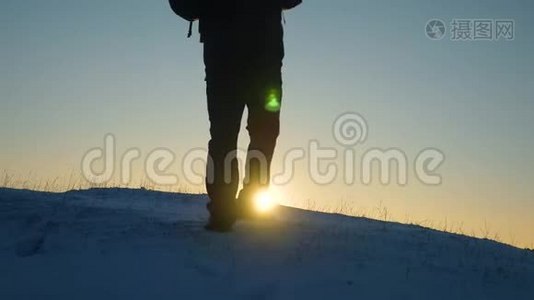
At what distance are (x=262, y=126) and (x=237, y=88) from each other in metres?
0.49

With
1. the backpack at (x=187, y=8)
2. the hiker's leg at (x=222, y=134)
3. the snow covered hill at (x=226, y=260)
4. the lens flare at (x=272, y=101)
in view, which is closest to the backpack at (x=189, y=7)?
the backpack at (x=187, y=8)

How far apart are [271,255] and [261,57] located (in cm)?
206

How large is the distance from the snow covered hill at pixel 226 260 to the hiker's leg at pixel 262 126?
0.52 metres

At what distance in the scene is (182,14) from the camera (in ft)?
21.1

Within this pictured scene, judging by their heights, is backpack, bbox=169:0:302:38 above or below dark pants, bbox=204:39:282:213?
above

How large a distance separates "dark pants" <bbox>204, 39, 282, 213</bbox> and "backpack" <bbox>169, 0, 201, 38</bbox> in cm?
34

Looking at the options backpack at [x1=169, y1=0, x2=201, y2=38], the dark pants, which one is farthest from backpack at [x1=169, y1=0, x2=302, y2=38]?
the dark pants

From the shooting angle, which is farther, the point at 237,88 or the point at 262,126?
the point at 262,126

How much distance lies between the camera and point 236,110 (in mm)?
6227

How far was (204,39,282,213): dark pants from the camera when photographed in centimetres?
614

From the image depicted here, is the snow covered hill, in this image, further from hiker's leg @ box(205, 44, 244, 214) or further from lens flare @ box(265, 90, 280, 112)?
lens flare @ box(265, 90, 280, 112)

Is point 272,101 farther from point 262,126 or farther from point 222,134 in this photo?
point 222,134

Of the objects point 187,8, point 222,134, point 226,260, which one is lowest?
point 226,260

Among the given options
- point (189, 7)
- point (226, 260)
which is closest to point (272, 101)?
point (189, 7)
